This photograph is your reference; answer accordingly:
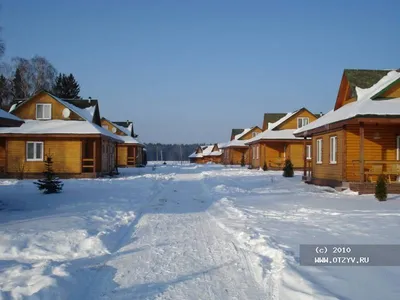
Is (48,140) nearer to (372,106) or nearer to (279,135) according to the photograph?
(372,106)

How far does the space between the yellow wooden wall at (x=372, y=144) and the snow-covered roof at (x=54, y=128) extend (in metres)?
15.5

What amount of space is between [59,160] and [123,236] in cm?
1938

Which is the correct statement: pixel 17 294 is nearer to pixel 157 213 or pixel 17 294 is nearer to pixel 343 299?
pixel 343 299

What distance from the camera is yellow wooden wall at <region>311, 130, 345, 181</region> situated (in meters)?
17.3

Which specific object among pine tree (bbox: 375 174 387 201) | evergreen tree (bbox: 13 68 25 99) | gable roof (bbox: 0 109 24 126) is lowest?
pine tree (bbox: 375 174 387 201)

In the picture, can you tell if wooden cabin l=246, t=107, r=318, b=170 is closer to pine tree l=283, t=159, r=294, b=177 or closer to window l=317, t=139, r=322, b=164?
pine tree l=283, t=159, r=294, b=177

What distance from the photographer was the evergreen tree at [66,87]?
5338 centimetres

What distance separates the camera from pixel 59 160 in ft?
83.8

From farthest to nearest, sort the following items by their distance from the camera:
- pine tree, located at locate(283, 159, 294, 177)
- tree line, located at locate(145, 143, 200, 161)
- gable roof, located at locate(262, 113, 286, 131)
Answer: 1. tree line, located at locate(145, 143, 200, 161)
2. gable roof, located at locate(262, 113, 286, 131)
3. pine tree, located at locate(283, 159, 294, 177)

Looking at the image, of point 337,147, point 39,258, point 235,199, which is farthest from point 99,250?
point 337,147

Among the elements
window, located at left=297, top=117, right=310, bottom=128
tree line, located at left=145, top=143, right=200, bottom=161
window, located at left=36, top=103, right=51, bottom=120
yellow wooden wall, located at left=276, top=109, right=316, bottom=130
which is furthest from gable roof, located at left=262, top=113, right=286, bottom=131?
tree line, located at left=145, top=143, right=200, bottom=161

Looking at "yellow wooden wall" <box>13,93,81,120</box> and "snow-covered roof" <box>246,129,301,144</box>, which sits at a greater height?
"yellow wooden wall" <box>13,93,81,120</box>

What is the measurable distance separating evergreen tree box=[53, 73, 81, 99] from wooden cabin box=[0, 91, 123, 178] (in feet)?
92.6

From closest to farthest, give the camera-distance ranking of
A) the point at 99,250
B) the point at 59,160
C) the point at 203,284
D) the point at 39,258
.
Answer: the point at 203,284 < the point at 39,258 < the point at 99,250 < the point at 59,160
